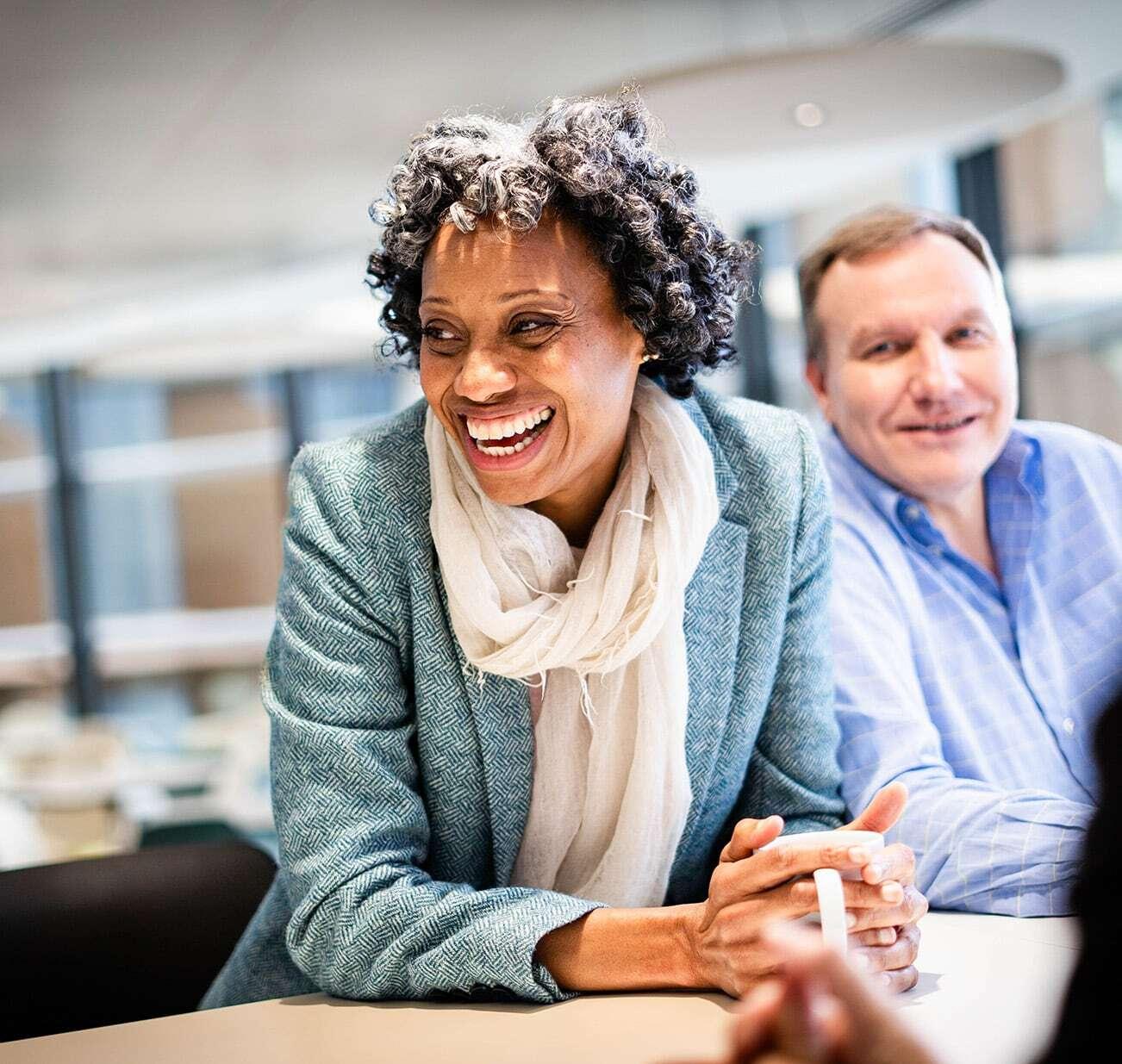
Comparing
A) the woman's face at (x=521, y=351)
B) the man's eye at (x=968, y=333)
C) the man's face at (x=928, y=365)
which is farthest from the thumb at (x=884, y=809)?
the man's eye at (x=968, y=333)

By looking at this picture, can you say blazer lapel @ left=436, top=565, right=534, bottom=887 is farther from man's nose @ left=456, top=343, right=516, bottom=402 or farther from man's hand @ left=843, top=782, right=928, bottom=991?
man's hand @ left=843, top=782, right=928, bottom=991

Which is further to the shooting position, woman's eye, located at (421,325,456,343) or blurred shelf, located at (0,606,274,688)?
blurred shelf, located at (0,606,274,688)

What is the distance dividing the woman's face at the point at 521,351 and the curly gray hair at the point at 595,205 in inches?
1.3

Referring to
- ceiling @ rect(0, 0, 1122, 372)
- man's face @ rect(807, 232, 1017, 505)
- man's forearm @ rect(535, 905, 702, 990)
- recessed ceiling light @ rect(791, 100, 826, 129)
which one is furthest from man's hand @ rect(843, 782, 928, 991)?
recessed ceiling light @ rect(791, 100, 826, 129)

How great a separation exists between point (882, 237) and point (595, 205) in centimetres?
78

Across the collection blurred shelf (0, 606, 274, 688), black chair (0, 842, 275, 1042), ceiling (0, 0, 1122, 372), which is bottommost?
blurred shelf (0, 606, 274, 688)

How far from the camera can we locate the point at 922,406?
206cm

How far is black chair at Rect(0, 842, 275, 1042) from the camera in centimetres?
183

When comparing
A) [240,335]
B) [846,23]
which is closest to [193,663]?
[240,335]

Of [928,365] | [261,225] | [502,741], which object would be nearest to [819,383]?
[928,365]

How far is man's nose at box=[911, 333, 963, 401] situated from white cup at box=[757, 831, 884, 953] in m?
0.87

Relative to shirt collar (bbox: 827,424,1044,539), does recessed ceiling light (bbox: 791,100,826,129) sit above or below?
above

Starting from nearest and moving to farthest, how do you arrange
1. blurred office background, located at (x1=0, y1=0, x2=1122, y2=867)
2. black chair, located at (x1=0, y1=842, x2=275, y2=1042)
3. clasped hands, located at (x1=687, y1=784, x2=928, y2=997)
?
clasped hands, located at (x1=687, y1=784, x2=928, y2=997) < black chair, located at (x1=0, y1=842, x2=275, y2=1042) < blurred office background, located at (x1=0, y1=0, x2=1122, y2=867)

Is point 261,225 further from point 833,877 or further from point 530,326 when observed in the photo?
point 833,877
